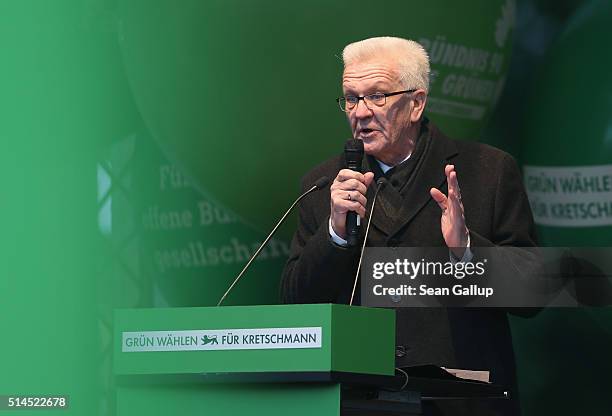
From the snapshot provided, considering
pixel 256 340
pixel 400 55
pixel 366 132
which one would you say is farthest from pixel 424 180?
Result: pixel 256 340

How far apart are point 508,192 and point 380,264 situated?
389mm

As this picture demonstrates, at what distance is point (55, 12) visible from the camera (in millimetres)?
4203

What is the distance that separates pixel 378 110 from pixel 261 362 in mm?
1111

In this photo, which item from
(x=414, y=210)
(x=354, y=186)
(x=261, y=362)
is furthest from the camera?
(x=414, y=210)

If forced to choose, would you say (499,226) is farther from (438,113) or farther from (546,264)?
(438,113)

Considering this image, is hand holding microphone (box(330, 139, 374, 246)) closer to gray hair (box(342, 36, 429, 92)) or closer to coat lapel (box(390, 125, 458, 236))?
coat lapel (box(390, 125, 458, 236))

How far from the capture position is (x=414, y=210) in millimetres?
3451

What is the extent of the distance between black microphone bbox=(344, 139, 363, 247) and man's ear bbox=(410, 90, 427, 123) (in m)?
0.60

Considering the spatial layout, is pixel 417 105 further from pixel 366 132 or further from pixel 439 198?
pixel 439 198

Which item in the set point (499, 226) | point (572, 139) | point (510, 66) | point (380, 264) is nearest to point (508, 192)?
point (499, 226)

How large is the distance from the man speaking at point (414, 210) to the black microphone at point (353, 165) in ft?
0.24

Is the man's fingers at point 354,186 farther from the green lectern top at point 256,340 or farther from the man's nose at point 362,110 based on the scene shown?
the man's nose at point 362,110

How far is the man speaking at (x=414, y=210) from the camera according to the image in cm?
323

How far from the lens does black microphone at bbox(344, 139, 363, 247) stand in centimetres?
298
